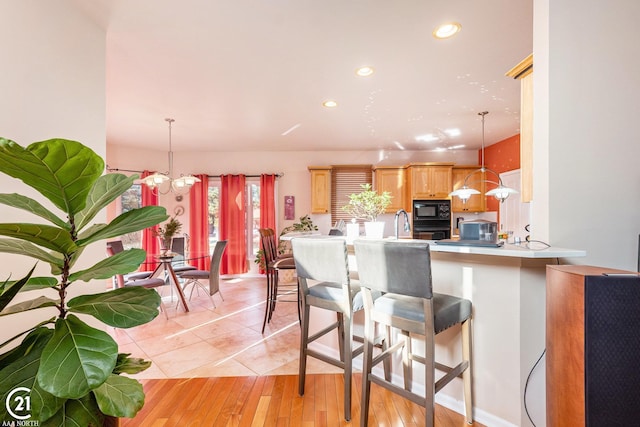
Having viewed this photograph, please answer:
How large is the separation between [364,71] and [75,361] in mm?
2794

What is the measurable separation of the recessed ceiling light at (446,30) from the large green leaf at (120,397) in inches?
104

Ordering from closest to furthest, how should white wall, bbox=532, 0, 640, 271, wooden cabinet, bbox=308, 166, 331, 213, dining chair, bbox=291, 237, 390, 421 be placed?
white wall, bbox=532, 0, 640, 271, dining chair, bbox=291, 237, 390, 421, wooden cabinet, bbox=308, 166, 331, 213

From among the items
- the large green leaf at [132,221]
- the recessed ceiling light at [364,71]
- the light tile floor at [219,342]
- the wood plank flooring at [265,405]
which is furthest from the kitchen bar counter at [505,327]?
the recessed ceiling light at [364,71]

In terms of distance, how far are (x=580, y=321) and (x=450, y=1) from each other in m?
1.92

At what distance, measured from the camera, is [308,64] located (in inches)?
98.6

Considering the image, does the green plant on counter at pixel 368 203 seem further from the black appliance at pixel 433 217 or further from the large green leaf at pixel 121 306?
the black appliance at pixel 433 217

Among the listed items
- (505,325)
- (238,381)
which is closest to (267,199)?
(238,381)

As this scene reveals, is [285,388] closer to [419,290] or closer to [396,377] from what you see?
[396,377]

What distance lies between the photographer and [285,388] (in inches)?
79.1

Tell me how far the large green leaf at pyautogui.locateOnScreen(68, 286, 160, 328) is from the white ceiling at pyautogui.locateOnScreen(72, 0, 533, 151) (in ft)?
6.13

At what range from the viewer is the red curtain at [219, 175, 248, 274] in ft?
18.9

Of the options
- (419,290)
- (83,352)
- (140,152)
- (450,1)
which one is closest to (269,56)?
(450,1)

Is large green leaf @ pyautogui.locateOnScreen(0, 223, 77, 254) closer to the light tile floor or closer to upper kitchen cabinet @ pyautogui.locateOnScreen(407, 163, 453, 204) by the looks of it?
the light tile floor

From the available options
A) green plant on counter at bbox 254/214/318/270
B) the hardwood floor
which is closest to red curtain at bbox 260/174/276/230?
green plant on counter at bbox 254/214/318/270
